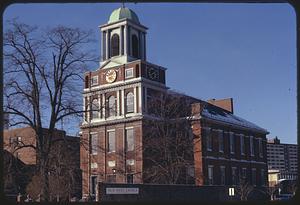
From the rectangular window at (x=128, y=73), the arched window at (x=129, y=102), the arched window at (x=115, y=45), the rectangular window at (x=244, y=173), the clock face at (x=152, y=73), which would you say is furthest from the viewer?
the rectangular window at (x=244, y=173)

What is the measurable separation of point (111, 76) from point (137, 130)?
12.0 feet

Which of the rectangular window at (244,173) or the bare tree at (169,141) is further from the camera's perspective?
the rectangular window at (244,173)

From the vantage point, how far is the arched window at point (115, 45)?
31.8 m

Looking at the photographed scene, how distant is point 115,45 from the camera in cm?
3178

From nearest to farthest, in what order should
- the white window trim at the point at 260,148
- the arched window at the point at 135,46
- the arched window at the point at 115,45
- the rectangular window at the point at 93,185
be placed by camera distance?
1. the rectangular window at the point at 93,185
2. the arched window at the point at 135,46
3. the arched window at the point at 115,45
4. the white window trim at the point at 260,148

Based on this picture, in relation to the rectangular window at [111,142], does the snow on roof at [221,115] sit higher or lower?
higher

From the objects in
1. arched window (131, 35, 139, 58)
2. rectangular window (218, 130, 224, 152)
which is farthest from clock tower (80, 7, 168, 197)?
rectangular window (218, 130, 224, 152)

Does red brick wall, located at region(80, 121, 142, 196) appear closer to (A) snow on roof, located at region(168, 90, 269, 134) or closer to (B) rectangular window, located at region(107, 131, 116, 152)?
(B) rectangular window, located at region(107, 131, 116, 152)

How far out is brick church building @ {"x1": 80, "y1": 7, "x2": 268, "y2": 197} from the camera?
2712 centimetres

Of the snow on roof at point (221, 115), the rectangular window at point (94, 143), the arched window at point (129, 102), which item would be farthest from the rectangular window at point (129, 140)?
the snow on roof at point (221, 115)

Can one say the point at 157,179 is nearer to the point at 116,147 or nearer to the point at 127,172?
the point at 127,172

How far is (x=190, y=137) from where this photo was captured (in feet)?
86.2

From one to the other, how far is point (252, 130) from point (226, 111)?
183 cm

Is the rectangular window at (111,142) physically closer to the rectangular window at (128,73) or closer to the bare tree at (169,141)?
the bare tree at (169,141)
